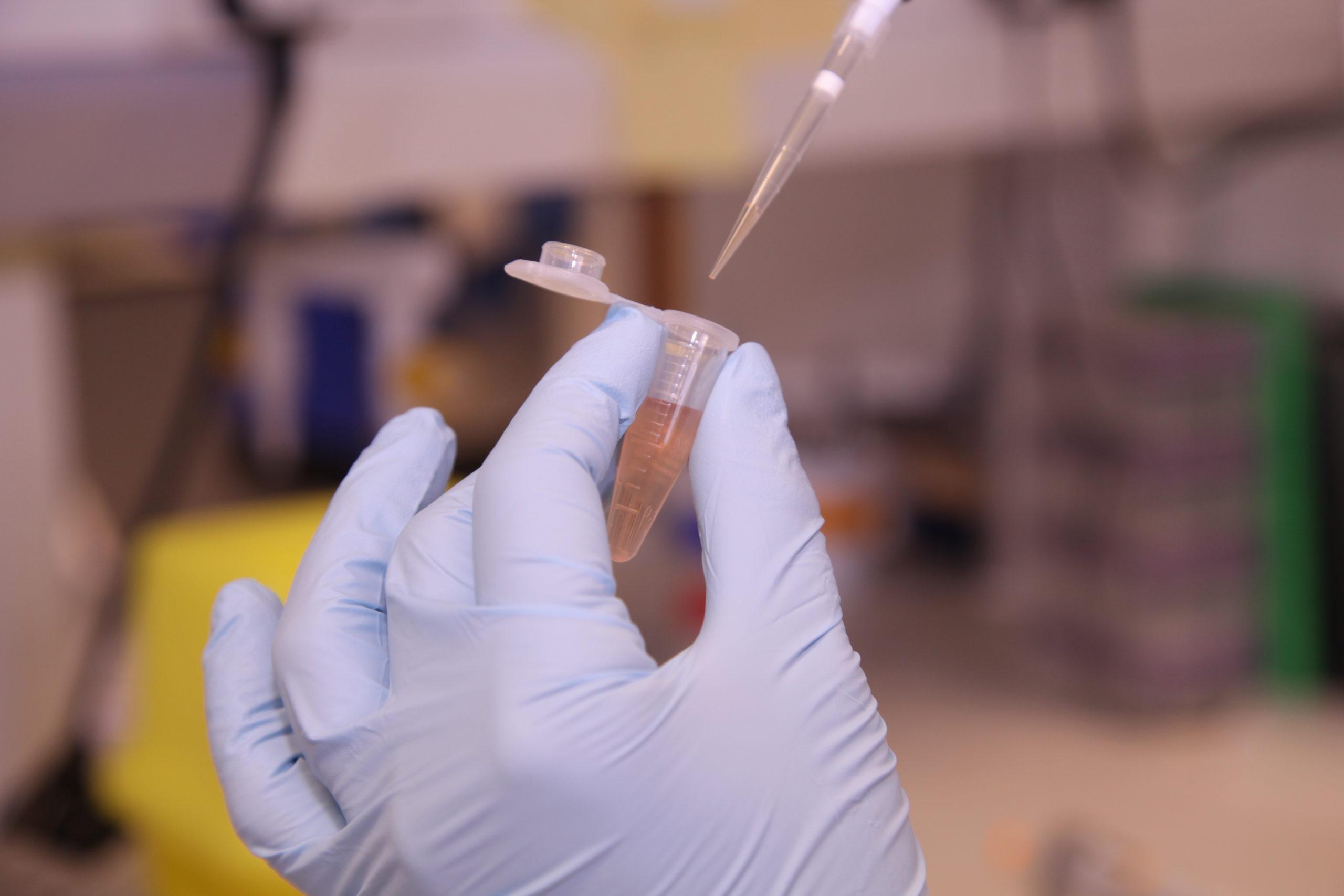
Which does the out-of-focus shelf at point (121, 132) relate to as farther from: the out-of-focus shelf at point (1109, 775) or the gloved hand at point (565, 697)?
the out-of-focus shelf at point (1109, 775)

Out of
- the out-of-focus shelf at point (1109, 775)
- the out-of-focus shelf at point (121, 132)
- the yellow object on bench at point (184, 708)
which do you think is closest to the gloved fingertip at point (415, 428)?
the yellow object on bench at point (184, 708)

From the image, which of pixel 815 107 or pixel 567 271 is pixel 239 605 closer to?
pixel 567 271

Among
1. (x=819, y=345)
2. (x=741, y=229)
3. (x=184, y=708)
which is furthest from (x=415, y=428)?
(x=819, y=345)

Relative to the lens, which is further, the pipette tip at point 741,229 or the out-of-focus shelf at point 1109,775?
the out-of-focus shelf at point 1109,775

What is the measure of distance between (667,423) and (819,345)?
159cm

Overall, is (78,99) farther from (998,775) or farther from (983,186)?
(983,186)

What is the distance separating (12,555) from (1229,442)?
1.49m

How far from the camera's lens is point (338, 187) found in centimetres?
93

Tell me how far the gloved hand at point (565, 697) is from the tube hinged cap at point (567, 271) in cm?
4

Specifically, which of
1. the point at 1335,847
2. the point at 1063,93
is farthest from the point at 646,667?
the point at 1335,847

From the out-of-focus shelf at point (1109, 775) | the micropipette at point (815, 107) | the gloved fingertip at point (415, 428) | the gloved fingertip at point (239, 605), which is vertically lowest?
the out-of-focus shelf at point (1109, 775)

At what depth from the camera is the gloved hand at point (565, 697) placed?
407 millimetres

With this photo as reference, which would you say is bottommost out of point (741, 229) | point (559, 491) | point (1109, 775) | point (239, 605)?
point (1109, 775)

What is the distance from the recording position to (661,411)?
479 millimetres
